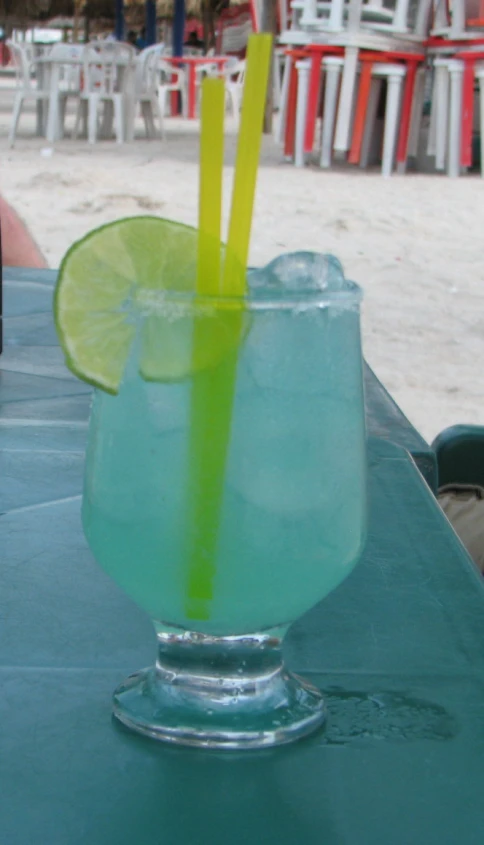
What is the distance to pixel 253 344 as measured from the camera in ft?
1.33

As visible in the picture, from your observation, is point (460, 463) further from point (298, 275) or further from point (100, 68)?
point (100, 68)

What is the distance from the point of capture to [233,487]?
0.41 metres

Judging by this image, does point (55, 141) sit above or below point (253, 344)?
below

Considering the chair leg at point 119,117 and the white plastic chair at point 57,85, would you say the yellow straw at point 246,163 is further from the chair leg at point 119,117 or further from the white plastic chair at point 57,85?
the chair leg at point 119,117

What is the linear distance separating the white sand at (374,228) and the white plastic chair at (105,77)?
0.99 m

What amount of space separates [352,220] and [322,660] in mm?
4904

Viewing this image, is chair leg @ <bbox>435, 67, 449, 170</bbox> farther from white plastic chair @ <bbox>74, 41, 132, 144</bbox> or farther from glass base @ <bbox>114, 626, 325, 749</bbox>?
glass base @ <bbox>114, 626, 325, 749</bbox>

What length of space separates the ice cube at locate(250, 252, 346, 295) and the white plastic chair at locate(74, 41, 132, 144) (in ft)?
29.3

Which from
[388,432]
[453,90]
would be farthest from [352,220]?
[388,432]

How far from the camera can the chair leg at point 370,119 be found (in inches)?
292

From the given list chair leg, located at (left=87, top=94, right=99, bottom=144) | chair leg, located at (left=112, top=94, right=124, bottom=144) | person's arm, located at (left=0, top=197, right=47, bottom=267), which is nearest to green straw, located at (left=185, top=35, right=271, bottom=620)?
person's arm, located at (left=0, top=197, right=47, bottom=267)

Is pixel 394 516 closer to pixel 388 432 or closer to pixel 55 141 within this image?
pixel 388 432

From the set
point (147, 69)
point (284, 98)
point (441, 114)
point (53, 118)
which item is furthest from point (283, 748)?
point (147, 69)

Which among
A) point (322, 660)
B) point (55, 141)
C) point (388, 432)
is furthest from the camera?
point (55, 141)
